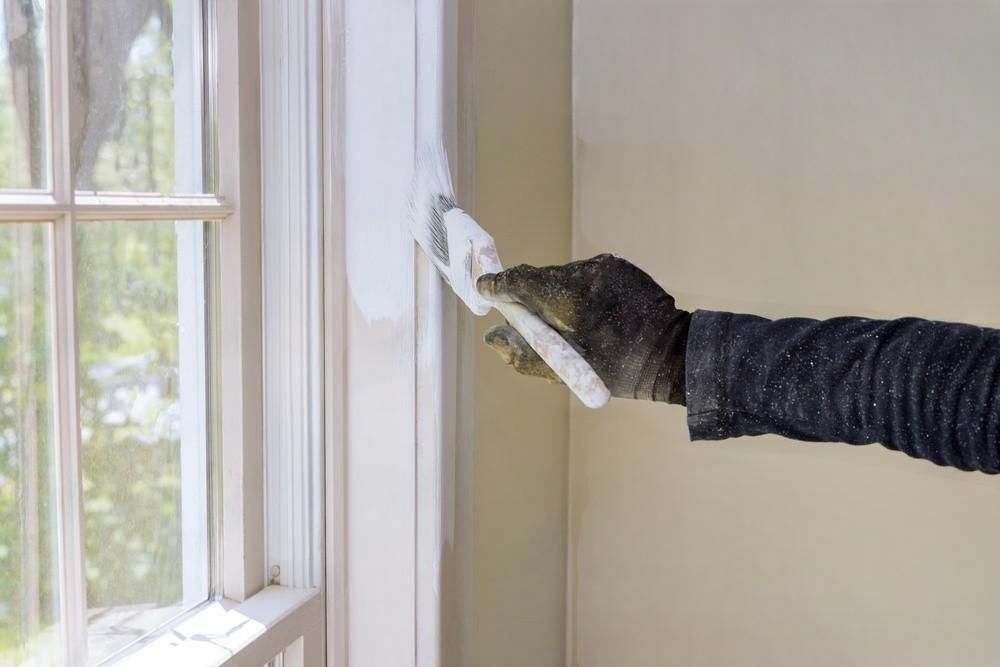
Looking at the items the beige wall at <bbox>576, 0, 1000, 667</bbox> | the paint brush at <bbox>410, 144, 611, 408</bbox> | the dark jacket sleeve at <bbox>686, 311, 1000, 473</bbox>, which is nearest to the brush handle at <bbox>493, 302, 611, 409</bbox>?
the paint brush at <bbox>410, 144, 611, 408</bbox>

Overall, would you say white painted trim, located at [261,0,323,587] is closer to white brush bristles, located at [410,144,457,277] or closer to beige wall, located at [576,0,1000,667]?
white brush bristles, located at [410,144,457,277]

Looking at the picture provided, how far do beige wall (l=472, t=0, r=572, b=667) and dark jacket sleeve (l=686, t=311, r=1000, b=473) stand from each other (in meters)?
0.43

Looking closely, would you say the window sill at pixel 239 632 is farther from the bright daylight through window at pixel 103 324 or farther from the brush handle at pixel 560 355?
the brush handle at pixel 560 355

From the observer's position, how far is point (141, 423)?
96 cm

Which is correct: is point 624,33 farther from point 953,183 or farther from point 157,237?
point 157,237

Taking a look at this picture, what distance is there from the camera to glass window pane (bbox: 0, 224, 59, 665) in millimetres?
777

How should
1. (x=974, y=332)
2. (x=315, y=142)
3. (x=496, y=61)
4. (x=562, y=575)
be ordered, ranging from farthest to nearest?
(x=562, y=575) < (x=496, y=61) < (x=315, y=142) < (x=974, y=332)

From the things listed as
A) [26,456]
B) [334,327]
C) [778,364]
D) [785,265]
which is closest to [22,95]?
[26,456]

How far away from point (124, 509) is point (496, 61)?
0.75 m

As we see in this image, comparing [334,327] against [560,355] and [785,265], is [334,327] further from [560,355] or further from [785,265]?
[785,265]

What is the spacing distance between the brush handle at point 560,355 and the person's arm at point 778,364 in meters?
0.02

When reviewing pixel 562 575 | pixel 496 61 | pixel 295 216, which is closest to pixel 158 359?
pixel 295 216

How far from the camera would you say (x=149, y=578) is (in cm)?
98

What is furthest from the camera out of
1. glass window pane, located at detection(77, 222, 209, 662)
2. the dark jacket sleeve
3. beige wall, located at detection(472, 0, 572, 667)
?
beige wall, located at detection(472, 0, 572, 667)
